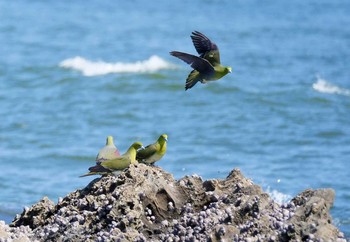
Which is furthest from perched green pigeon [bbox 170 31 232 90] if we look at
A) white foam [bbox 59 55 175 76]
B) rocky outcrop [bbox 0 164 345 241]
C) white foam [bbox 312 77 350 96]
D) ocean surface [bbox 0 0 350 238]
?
white foam [bbox 59 55 175 76]

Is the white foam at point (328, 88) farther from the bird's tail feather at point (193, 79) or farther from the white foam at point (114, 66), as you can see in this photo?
the bird's tail feather at point (193, 79)

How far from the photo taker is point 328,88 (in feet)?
65.3

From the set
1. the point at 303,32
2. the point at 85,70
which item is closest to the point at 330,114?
the point at 85,70

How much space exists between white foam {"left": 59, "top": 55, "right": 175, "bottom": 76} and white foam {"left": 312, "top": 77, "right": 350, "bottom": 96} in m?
3.90

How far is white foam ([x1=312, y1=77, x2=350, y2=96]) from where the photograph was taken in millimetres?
19688

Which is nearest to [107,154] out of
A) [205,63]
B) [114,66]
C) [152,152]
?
[152,152]

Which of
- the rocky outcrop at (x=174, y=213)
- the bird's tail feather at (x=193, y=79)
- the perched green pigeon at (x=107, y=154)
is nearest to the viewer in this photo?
→ the rocky outcrop at (x=174, y=213)

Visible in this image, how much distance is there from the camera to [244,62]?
22.6m

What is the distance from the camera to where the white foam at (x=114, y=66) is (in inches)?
878

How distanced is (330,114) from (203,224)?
12.1 metres

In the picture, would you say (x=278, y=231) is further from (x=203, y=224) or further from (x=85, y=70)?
(x=85, y=70)

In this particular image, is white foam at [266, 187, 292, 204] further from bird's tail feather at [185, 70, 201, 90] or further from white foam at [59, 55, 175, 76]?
white foam at [59, 55, 175, 76]

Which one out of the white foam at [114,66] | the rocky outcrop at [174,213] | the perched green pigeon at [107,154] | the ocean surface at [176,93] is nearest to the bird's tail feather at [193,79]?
the perched green pigeon at [107,154]

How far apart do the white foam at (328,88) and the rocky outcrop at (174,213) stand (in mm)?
13046
